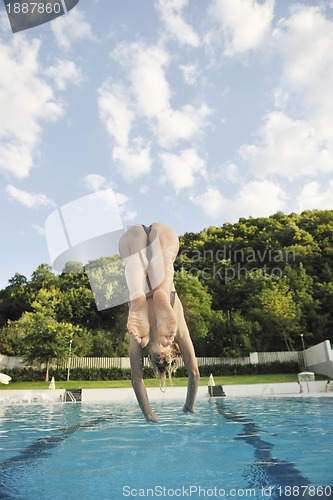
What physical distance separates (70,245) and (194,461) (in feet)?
7.66

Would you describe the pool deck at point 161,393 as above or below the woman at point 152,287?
below

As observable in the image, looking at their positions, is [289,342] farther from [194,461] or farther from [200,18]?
[194,461]

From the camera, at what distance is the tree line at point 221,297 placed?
77.4ft

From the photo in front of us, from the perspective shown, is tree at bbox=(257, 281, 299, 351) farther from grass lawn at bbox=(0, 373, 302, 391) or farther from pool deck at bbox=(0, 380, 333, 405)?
pool deck at bbox=(0, 380, 333, 405)

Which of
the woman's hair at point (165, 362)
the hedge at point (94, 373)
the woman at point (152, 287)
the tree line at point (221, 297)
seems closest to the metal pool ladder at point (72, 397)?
the tree line at point (221, 297)

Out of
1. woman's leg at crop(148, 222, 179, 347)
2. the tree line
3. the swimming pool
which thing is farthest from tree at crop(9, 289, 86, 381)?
woman's leg at crop(148, 222, 179, 347)

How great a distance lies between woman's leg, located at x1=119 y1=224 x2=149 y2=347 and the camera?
2.61 meters

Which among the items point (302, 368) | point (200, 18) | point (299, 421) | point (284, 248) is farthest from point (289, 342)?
point (200, 18)

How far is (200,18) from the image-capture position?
7.82 metres

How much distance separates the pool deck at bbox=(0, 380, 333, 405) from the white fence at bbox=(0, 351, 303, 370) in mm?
6619

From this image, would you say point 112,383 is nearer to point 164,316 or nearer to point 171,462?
point 171,462

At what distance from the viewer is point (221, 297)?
3369 centimetres

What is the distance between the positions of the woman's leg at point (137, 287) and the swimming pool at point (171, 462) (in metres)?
1.06

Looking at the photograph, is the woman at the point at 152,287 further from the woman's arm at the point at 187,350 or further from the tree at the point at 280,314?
the tree at the point at 280,314
